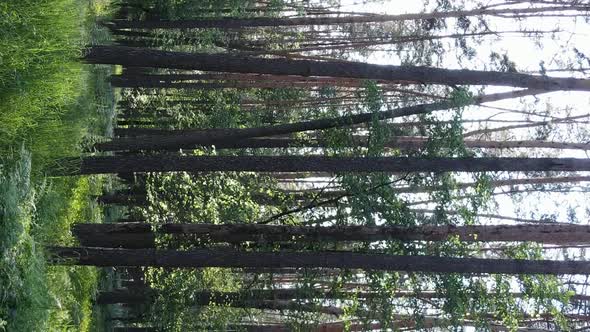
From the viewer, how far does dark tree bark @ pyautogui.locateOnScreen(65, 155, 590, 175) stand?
9664 millimetres

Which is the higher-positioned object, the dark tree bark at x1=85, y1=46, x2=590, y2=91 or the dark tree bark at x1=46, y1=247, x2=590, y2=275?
the dark tree bark at x1=85, y1=46, x2=590, y2=91

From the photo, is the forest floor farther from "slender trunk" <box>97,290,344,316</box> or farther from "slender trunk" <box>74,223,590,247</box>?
"slender trunk" <box>97,290,344,316</box>

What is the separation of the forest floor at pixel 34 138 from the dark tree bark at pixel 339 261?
1.18m

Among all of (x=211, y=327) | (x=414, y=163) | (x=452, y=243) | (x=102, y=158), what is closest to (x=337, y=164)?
(x=414, y=163)

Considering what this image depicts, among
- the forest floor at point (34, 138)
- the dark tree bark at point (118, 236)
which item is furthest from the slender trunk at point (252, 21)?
the dark tree bark at point (118, 236)

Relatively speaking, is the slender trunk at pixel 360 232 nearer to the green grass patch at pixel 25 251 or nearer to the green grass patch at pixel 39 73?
the green grass patch at pixel 25 251

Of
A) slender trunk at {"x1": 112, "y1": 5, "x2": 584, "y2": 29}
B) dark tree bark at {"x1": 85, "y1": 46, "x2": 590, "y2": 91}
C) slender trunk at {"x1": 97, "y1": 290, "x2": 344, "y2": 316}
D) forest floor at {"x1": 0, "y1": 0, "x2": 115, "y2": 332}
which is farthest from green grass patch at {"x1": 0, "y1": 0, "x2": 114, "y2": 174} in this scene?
slender trunk at {"x1": 112, "y1": 5, "x2": 584, "y2": 29}

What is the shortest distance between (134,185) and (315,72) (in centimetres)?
1095

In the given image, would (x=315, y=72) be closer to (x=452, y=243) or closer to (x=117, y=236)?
(x=452, y=243)

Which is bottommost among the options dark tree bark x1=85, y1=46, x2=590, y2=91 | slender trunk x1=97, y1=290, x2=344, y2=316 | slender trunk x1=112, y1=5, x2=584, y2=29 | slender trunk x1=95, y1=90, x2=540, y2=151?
slender trunk x1=97, y1=290, x2=344, y2=316

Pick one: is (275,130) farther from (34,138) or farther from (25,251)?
(25,251)

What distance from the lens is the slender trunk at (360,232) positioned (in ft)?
31.7

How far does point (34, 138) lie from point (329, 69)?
4.26 m

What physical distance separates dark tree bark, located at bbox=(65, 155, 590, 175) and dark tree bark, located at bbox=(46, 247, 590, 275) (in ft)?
4.33
